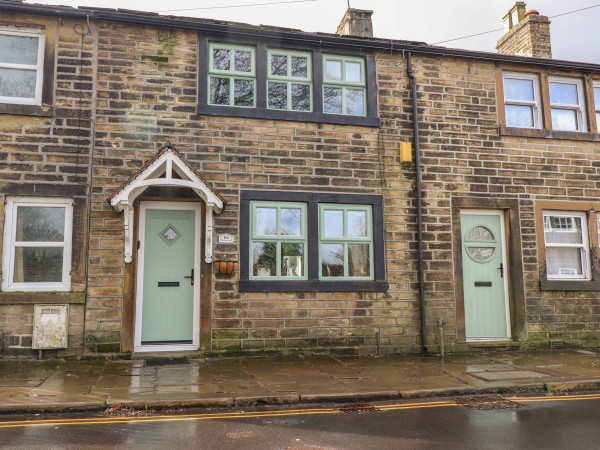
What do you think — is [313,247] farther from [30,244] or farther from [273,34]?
[30,244]

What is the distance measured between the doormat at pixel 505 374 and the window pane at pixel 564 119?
5.63 m

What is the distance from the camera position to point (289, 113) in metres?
9.02

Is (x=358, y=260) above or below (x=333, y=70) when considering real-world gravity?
below

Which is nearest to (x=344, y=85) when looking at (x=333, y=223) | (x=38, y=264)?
(x=333, y=223)

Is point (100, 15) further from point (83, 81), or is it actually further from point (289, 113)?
point (289, 113)

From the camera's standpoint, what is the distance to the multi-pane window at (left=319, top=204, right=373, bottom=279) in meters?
9.03

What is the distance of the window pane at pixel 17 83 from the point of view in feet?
27.0

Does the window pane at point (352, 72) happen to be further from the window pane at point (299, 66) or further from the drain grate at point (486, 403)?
the drain grate at point (486, 403)

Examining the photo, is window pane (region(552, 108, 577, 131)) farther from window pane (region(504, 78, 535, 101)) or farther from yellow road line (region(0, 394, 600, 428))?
yellow road line (region(0, 394, 600, 428))

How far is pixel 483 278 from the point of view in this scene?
9.64 metres

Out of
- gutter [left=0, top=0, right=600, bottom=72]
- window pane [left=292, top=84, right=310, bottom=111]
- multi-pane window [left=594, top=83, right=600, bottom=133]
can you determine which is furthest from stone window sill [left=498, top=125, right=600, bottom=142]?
window pane [left=292, top=84, right=310, bottom=111]

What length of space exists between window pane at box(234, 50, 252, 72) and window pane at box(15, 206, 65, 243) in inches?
157

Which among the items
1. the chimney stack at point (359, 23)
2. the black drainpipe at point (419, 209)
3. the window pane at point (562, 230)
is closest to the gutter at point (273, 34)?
the black drainpipe at point (419, 209)

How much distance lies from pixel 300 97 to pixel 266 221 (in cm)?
248
